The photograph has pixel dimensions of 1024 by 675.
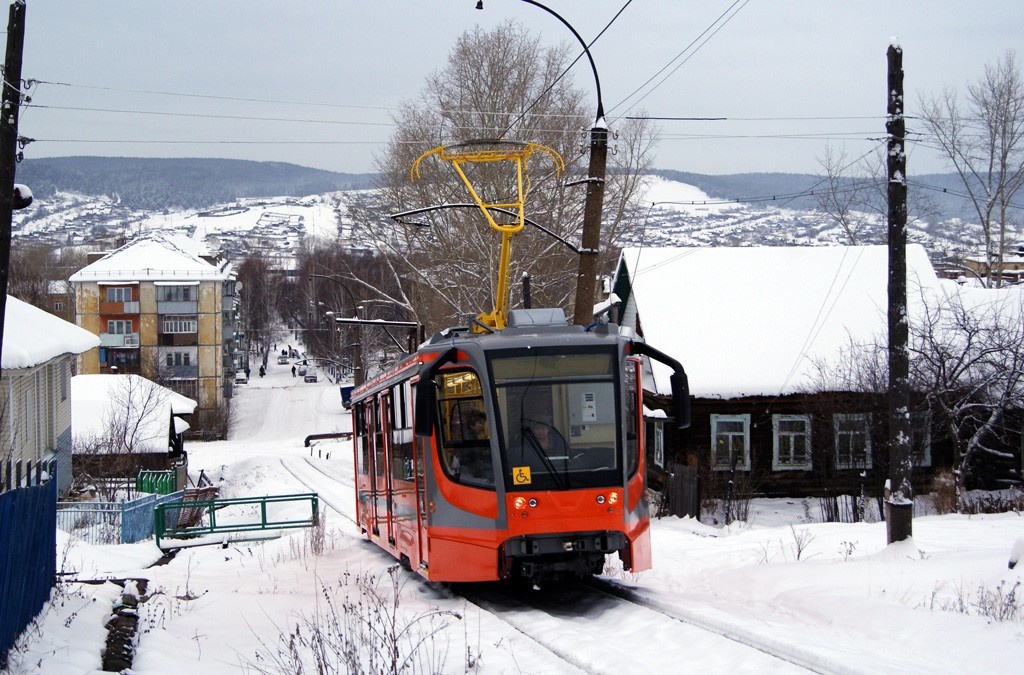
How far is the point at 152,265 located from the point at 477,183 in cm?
5287

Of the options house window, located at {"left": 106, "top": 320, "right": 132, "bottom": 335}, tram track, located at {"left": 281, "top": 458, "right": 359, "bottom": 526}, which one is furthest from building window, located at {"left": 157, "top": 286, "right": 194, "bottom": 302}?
tram track, located at {"left": 281, "top": 458, "right": 359, "bottom": 526}

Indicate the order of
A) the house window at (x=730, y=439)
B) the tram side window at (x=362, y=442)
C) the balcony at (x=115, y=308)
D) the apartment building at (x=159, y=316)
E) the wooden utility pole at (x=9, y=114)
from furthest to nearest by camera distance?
the balcony at (x=115, y=308), the apartment building at (x=159, y=316), the house window at (x=730, y=439), the tram side window at (x=362, y=442), the wooden utility pole at (x=9, y=114)

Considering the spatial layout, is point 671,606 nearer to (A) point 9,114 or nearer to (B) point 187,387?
(A) point 9,114

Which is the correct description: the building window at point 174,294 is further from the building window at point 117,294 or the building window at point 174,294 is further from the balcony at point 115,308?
the building window at point 117,294

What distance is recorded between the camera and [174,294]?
279ft

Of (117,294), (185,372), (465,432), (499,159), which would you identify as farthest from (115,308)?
(465,432)

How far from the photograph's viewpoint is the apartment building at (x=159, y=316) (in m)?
83.4

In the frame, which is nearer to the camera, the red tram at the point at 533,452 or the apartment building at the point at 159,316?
the red tram at the point at 533,452

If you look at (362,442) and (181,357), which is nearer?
(362,442)

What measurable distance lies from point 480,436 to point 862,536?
8.16 metres

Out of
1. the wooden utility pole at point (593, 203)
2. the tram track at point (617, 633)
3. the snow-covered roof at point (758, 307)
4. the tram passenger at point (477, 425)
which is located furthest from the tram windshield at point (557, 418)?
the snow-covered roof at point (758, 307)

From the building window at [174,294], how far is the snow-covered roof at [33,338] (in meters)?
54.2

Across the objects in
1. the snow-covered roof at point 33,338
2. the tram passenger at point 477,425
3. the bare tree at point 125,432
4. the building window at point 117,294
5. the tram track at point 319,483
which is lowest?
the tram track at point 319,483

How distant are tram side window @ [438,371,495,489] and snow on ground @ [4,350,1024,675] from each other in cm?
139
